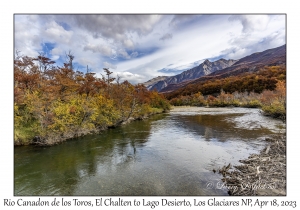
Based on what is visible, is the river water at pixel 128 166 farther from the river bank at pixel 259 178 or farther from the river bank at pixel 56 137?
the river bank at pixel 56 137

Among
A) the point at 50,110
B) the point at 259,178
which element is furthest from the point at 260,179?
the point at 50,110

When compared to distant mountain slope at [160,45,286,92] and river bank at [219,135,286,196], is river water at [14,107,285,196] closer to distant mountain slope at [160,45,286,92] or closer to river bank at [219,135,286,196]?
river bank at [219,135,286,196]

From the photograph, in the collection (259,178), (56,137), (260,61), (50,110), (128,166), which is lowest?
(128,166)

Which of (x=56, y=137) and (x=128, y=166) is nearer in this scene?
(x=128, y=166)

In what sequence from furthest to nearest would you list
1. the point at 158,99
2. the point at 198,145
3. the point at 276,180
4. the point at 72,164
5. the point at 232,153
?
1. the point at 158,99
2. the point at 198,145
3. the point at 232,153
4. the point at 72,164
5. the point at 276,180

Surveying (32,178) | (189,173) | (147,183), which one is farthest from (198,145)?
(32,178)

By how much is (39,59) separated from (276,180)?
1148 inches

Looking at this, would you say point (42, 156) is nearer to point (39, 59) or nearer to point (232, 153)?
point (232, 153)

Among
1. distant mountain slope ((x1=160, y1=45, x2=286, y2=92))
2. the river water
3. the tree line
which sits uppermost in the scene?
distant mountain slope ((x1=160, y1=45, x2=286, y2=92))

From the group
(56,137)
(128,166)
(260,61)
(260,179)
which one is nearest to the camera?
(260,179)

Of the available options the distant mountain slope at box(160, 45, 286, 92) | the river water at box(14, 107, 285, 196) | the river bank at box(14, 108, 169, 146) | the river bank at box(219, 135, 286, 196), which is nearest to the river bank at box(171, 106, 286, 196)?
the river bank at box(219, 135, 286, 196)

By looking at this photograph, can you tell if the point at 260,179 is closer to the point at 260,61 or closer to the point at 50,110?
the point at 50,110

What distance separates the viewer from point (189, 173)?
8.52 meters

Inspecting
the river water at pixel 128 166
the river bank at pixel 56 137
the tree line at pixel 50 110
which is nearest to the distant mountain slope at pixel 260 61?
the river water at pixel 128 166
